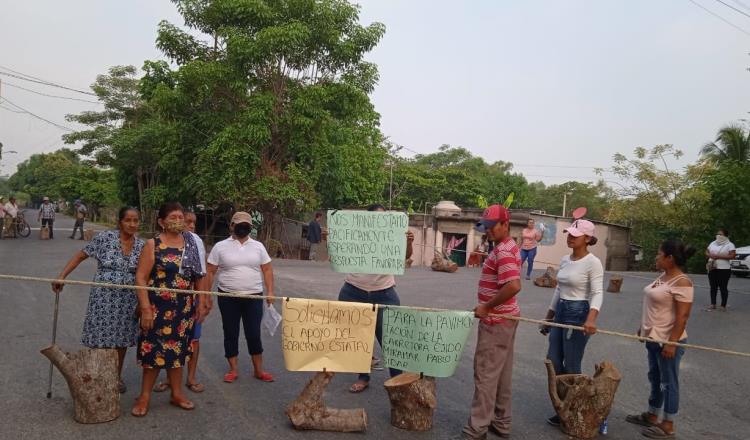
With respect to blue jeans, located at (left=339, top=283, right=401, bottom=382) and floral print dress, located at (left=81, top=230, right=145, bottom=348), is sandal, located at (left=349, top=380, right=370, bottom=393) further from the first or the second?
floral print dress, located at (left=81, top=230, right=145, bottom=348)

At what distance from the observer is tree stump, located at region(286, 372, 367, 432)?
4125 mm

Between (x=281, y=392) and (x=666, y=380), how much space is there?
329 cm

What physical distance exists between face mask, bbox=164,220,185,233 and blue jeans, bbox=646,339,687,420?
398 cm

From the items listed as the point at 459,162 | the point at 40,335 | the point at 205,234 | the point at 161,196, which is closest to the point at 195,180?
the point at 161,196

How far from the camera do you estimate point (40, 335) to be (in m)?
6.60

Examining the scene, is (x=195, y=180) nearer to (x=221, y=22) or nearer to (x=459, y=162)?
(x=221, y=22)

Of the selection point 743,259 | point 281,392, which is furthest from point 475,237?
point 281,392

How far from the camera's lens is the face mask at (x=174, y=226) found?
4.20 metres

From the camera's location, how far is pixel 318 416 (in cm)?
413

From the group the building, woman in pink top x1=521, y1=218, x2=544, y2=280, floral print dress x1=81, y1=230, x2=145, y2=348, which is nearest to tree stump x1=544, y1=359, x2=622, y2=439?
floral print dress x1=81, y1=230, x2=145, y2=348

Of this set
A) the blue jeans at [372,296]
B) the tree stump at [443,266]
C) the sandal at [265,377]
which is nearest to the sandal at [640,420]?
the blue jeans at [372,296]

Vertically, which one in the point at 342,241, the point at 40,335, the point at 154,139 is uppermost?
the point at 154,139

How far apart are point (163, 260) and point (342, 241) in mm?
1466

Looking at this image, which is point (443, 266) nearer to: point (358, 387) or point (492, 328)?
point (358, 387)
